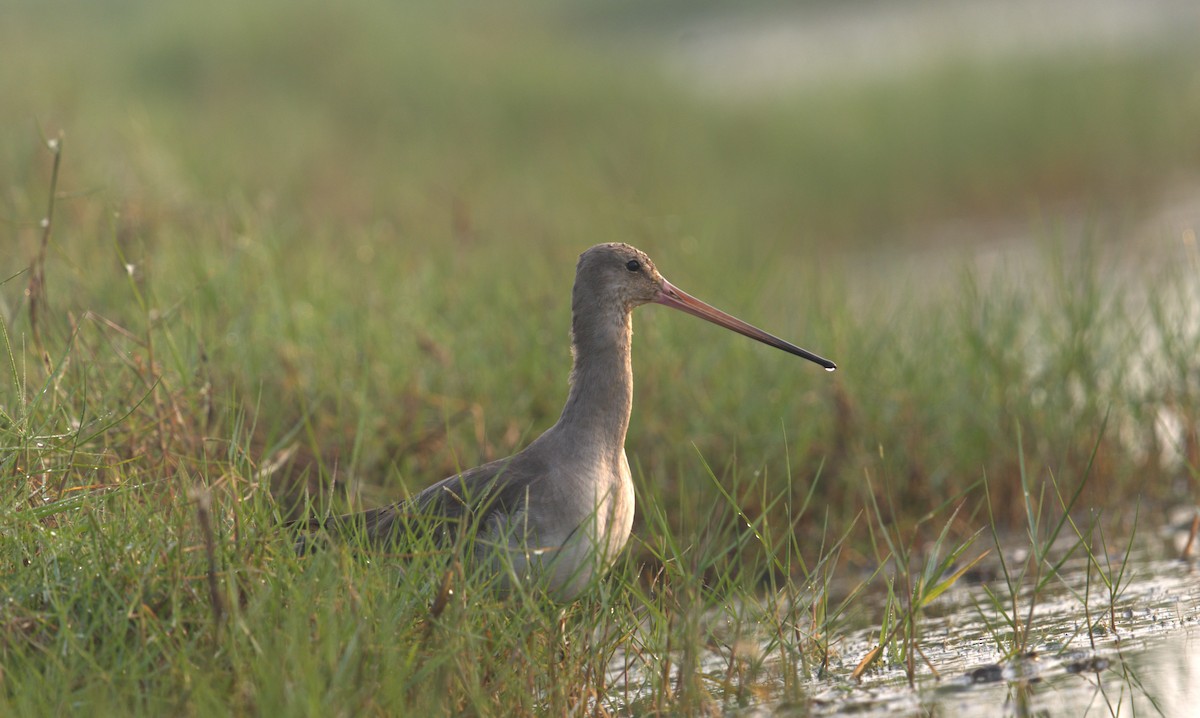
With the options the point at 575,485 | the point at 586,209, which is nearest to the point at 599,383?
the point at 575,485

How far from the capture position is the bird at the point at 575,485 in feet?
12.8

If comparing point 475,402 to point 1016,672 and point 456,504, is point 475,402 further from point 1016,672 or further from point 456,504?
point 1016,672

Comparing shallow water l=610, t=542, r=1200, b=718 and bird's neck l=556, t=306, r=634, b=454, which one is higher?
bird's neck l=556, t=306, r=634, b=454

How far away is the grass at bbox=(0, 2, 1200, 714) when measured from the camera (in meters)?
3.51

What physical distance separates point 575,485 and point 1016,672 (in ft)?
4.16

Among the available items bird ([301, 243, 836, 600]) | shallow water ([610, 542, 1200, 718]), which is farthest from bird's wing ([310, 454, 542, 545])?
shallow water ([610, 542, 1200, 718])

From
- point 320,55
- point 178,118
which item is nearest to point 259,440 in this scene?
point 178,118

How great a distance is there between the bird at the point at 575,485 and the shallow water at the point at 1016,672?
36 cm

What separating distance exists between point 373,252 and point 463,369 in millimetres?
1320

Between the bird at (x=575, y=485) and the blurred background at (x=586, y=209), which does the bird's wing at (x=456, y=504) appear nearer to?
the bird at (x=575, y=485)

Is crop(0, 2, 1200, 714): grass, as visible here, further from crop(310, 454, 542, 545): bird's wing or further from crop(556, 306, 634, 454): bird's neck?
crop(556, 306, 634, 454): bird's neck

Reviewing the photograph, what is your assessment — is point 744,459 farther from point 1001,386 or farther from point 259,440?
point 259,440

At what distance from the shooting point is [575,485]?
411 centimetres

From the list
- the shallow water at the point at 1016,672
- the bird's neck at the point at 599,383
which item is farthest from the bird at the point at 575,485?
the shallow water at the point at 1016,672
